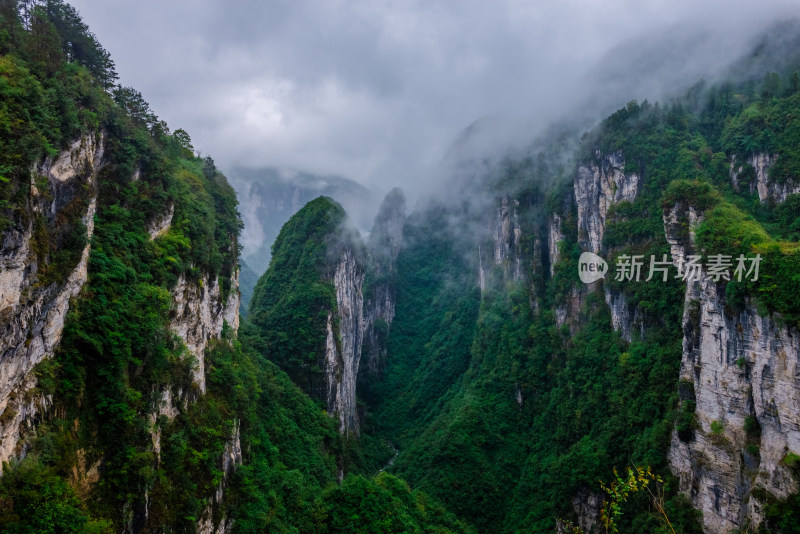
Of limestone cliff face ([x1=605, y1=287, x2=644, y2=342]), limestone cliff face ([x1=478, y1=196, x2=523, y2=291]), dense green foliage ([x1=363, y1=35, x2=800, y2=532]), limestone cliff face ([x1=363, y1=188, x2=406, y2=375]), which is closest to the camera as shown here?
dense green foliage ([x1=363, y1=35, x2=800, y2=532])

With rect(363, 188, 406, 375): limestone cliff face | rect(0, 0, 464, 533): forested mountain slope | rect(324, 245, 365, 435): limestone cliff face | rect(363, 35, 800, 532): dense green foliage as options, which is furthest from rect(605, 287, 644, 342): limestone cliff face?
rect(363, 188, 406, 375): limestone cliff face

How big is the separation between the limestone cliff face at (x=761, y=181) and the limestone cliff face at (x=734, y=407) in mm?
10551

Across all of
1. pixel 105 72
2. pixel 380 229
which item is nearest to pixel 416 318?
pixel 380 229

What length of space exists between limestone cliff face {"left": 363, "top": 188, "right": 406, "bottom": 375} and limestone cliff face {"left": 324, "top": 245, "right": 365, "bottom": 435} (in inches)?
268

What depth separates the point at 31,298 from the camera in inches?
415

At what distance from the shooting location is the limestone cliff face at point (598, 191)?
40375 millimetres

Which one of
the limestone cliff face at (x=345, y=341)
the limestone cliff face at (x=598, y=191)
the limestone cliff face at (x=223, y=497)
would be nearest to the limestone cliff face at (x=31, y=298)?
the limestone cliff face at (x=223, y=497)

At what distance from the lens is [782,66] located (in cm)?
4012

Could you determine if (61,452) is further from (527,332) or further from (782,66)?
(782,66)

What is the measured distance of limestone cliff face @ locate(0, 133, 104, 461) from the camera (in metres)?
9.66

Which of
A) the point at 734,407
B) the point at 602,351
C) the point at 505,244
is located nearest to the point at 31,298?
the point at 734,407

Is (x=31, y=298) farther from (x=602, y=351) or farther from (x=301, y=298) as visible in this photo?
(x=602, y=351)

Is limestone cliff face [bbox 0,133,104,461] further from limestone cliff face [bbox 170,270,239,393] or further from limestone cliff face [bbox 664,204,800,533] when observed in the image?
limestone cliff face [bbox 664,204,800,533]

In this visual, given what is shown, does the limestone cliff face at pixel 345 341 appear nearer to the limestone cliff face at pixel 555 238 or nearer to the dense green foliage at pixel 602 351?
the dense green foliage at pixel 602 351
